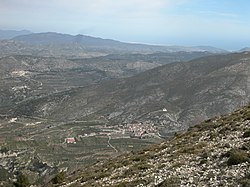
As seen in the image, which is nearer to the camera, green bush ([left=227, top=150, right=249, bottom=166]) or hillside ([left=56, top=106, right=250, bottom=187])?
hillside ([left=56, top=106, right=250, bottom=187])

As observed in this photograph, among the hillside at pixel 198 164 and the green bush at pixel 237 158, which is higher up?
the green bush at pixel 237 158

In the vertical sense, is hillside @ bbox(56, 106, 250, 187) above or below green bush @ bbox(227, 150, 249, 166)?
below

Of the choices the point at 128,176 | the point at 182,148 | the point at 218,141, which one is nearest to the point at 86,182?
the point at 128,176

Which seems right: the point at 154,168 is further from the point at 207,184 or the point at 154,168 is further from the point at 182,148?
the point at 207,184

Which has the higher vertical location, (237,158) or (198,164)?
(237,158)

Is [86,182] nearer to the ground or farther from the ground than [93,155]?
farther from the ground

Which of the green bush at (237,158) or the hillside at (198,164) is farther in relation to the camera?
the green bush at (237,158)

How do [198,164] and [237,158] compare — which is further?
[198,164]

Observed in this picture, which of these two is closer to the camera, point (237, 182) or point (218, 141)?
point (237, 182)
